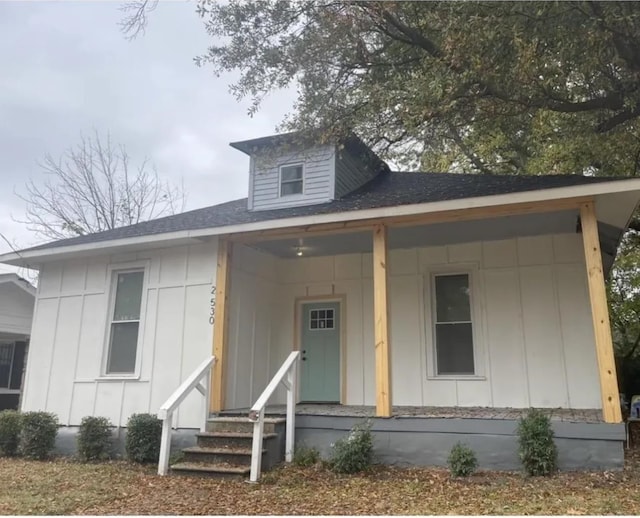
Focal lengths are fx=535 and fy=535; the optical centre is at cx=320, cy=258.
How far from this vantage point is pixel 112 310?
366 inches

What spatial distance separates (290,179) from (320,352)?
3.31m

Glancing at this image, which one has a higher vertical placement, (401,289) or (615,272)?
(615,272)

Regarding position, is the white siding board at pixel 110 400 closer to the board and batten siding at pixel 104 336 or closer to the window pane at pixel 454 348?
the board and batten siding at pixel 104 336

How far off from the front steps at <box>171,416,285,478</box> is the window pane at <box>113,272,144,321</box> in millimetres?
2720

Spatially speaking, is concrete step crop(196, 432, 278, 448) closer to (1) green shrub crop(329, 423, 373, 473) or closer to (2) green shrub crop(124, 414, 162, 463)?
(2) green shrub crop(124, 414, 162, 463)

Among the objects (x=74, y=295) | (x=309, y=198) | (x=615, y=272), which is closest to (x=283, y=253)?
(x=309, y=198)

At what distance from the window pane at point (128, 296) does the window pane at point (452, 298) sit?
5115mm

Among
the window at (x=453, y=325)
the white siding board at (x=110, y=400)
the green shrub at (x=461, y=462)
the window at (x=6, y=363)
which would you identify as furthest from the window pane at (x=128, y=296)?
the window at (x=6, y=363)

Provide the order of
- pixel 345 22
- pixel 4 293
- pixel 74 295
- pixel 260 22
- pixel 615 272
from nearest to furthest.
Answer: pixel 345 22 → pixel 260 22 → pixel 74 295 → pixel 4 293 → pixel 615 272

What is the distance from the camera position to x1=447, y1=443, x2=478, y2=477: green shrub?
237 inches

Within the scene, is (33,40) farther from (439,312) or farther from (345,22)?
(439,312)

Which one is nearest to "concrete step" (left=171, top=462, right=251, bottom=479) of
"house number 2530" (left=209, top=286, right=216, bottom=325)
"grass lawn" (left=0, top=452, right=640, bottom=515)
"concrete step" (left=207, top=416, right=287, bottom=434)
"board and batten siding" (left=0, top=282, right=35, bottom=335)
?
"grass lawn" (left=0, top=452, right=640, bottom=515)

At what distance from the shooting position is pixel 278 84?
757 centimetres

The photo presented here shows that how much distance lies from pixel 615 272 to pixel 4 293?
17.6 meters
